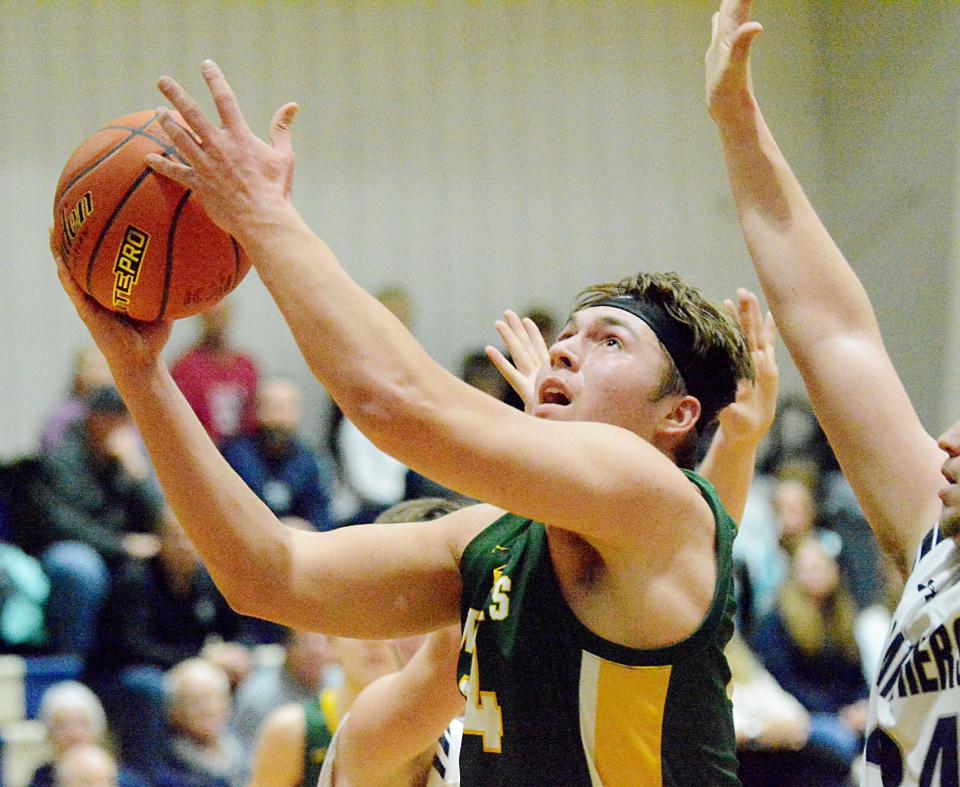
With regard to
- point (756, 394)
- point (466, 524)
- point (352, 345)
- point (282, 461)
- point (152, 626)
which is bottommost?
point (152, 626)

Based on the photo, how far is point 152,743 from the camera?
19.2 feet

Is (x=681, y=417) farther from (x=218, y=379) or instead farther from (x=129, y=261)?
(x=218, y=379)

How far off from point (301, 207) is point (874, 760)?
7.80 metres

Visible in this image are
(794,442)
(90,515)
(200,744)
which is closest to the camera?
(200,744)

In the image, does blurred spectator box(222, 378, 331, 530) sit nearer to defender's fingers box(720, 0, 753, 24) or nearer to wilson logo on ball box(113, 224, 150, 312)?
wilson logo on ball box(113, 224, 150, 312)

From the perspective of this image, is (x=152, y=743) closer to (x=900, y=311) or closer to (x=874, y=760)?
(x=874, y=760)

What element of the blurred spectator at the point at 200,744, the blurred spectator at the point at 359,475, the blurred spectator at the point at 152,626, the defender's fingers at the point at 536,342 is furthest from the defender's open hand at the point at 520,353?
the blurred spectator at the point at 359,475

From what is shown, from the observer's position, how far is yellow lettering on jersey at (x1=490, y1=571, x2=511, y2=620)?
250 centimetres

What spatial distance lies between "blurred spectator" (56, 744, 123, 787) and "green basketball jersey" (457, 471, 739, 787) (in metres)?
3.26

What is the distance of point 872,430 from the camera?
2199 mm

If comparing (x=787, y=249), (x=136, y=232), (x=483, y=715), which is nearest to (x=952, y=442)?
(x=787, y=249)

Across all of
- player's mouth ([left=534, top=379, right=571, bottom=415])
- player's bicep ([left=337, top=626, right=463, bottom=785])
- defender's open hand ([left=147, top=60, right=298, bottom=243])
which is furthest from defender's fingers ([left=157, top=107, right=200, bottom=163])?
player's bicep ([left=337, top=626, right=463, bottom=785])

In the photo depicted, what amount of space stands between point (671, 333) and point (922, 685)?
38.2 inches

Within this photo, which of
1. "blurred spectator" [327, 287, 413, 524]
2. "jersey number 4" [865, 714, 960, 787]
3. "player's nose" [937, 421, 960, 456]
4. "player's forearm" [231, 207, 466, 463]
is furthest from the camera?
"blurred spectator" [327, 287, 413, 524]
